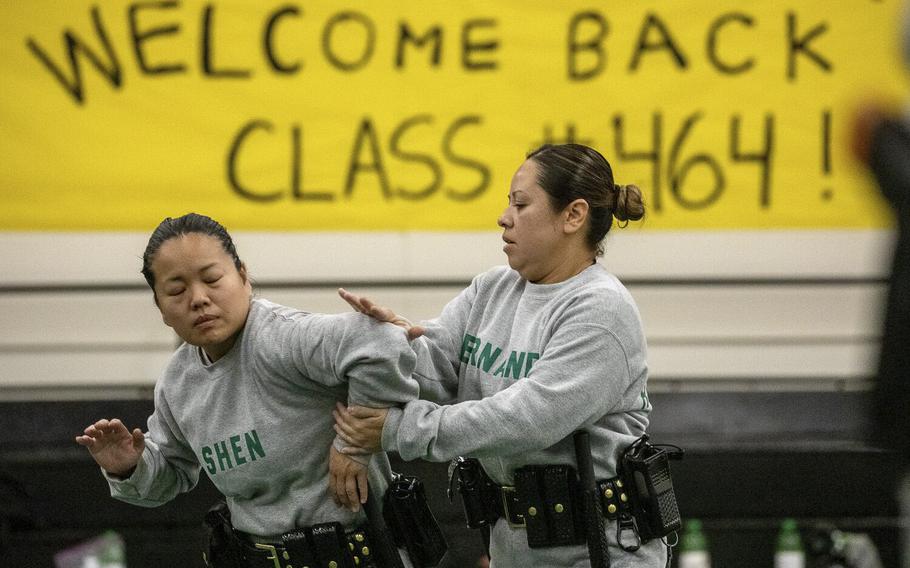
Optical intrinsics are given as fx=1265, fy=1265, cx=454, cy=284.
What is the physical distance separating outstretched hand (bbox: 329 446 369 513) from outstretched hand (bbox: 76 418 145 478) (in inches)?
18.7

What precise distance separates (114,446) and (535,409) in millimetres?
987

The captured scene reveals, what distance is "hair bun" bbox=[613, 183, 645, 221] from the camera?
2918 mm

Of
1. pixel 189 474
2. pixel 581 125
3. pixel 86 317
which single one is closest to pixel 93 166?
pixel 86 317

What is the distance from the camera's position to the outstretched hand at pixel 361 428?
8.96ft

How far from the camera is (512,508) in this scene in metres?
2.88

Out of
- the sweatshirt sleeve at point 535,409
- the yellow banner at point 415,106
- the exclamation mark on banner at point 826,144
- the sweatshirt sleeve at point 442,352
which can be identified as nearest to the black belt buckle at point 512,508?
the sweatshirt sleeve at point 535,409

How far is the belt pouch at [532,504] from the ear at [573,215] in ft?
1.79

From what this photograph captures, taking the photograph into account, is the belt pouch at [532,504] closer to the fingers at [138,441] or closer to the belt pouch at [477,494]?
the belt pouch at [477,494]

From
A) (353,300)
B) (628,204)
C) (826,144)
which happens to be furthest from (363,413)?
(826,144)

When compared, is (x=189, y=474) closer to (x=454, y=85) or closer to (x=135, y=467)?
(x=135, y=467)

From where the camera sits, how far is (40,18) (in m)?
5.00

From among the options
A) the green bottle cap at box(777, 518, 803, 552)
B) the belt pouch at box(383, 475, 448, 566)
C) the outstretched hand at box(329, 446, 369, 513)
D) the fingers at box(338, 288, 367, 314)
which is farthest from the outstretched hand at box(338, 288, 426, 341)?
the green bottle cap at box(777, 518, 803, 552)

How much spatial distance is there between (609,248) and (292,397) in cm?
242

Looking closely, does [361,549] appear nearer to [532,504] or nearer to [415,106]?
[532,504]
